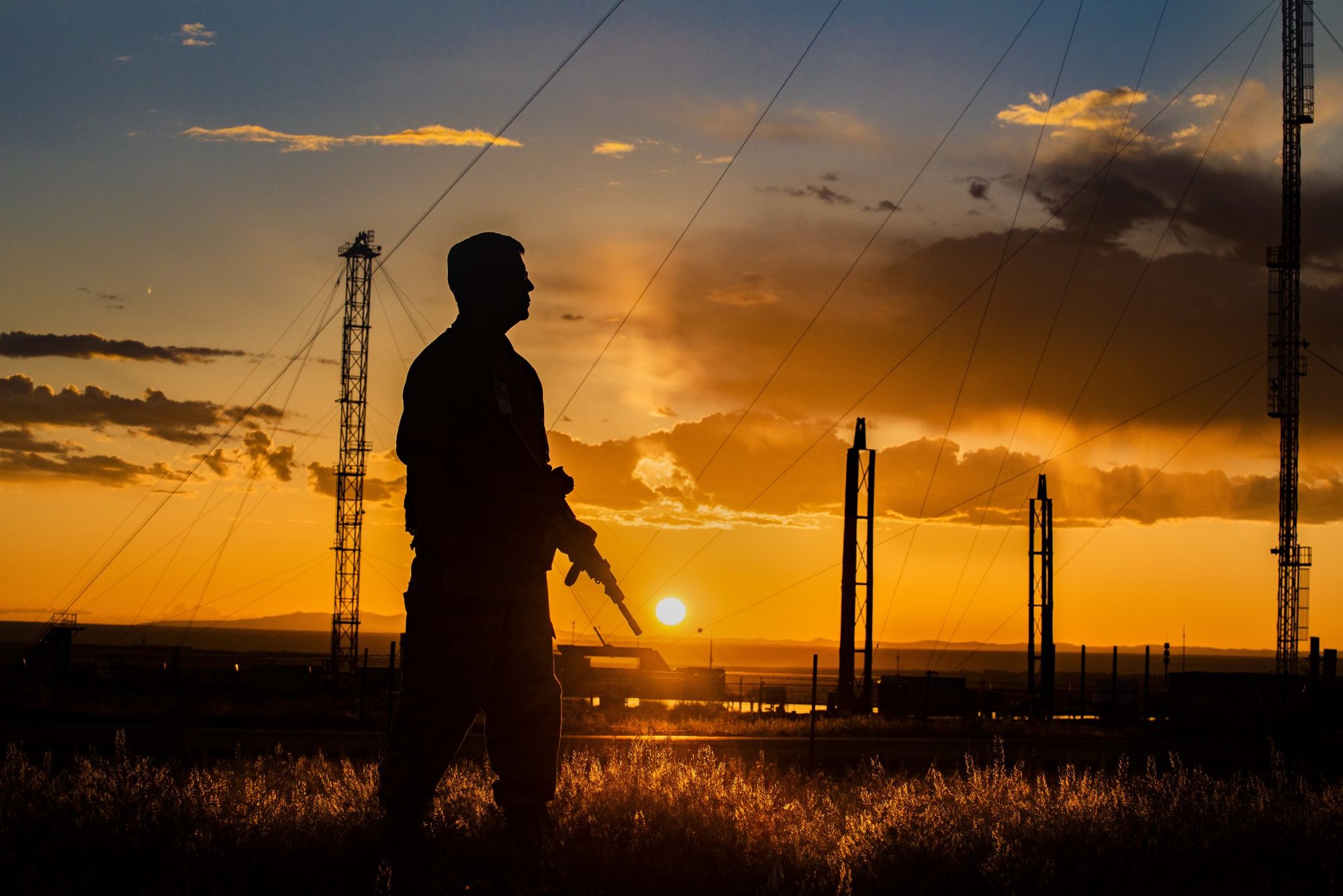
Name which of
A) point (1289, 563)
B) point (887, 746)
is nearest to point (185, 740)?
point (887, 746)

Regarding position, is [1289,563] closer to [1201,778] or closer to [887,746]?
[887,746]

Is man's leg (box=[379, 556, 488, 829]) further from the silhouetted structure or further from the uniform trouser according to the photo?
the silhouetted structure

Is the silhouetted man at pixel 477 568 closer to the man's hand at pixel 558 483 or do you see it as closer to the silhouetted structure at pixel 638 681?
the man's hand at pixel 558 483

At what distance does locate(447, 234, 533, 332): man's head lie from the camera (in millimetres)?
6633

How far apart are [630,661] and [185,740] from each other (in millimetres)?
162480

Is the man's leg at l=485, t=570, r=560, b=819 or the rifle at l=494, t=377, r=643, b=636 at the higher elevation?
the rifle at l=494, t=377, r=643, b=636

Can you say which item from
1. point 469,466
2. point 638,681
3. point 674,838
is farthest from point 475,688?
point 638,681

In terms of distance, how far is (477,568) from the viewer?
618cm

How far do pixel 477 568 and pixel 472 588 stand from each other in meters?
0.10

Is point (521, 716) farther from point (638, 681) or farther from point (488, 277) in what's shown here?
point (638, 681)

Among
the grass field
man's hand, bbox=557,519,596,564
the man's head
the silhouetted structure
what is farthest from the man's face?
the silhouetted structure

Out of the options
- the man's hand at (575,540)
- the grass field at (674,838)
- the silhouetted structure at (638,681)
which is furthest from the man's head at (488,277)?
the silhouetted structure at (638,681)

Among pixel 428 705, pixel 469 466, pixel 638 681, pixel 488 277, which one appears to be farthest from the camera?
pixel 638 681

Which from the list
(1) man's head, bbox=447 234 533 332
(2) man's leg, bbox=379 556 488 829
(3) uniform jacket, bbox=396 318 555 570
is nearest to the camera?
(2) man's leg, bbox=379 556 488 829
